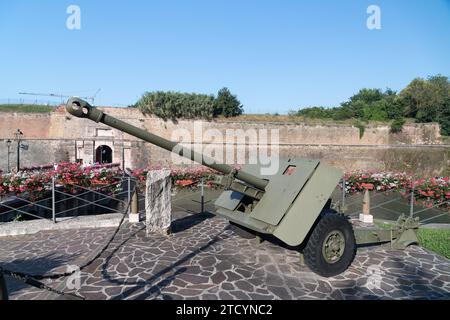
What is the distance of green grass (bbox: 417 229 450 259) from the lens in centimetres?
623

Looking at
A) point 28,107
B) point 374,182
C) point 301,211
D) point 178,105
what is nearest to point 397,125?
point 178,105

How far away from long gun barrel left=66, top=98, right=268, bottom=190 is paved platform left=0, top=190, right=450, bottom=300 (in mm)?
1433

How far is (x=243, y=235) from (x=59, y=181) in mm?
5730

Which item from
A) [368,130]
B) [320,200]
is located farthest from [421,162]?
[320,200]

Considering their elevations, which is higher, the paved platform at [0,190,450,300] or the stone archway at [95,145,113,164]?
the stone archway at [95,145,113,164]

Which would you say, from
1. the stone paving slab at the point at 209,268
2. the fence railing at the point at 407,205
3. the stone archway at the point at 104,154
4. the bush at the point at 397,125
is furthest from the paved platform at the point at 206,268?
the bush at the point at 397,125

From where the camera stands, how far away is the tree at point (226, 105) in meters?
34.6

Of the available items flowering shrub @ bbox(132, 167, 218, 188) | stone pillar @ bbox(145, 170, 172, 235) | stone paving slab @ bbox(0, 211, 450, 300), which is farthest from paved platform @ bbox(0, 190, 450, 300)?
flowering shrub @ bbox(132, 167, 218, 188)

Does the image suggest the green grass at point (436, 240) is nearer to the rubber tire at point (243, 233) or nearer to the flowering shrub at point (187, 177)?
the rubber tire at point (243, 233)

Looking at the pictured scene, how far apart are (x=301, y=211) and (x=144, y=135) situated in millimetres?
2480

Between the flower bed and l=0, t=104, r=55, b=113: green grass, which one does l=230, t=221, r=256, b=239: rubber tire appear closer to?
the flower bed

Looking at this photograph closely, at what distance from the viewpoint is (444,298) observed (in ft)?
13.2

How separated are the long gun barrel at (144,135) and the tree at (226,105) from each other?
2994cm
